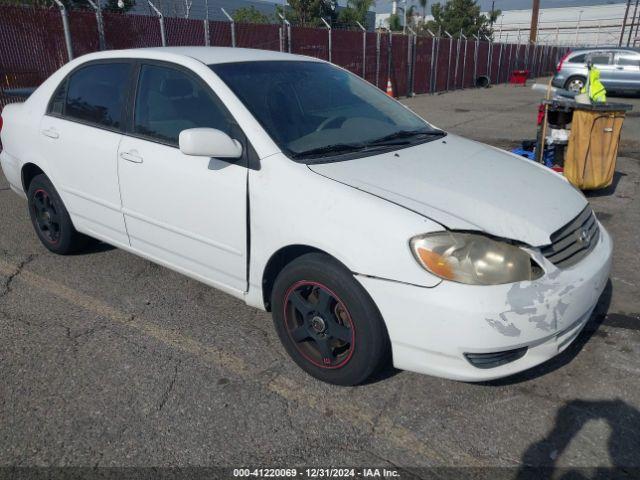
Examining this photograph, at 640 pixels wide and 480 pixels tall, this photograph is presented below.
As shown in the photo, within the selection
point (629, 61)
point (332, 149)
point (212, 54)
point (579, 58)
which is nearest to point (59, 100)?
point (212, 54)

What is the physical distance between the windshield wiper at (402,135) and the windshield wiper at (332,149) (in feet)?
0.43

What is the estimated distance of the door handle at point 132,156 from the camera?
3238 mm

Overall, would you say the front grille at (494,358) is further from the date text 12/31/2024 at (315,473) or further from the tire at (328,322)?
the date text 12/31/2024 at (315,473)

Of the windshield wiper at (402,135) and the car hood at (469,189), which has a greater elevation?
the windshield wiper at (402,135)

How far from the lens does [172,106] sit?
3.21 m

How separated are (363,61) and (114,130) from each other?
15.4 m

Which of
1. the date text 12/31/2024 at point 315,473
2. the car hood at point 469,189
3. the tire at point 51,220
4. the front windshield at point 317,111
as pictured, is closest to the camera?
the date text 12/31/2024 at point 315,473

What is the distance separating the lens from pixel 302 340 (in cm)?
276

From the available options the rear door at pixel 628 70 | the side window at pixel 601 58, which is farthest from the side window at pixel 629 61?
the side window at pixel 601 58

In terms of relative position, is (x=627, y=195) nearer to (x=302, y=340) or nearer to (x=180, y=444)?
(x=302, y=340)

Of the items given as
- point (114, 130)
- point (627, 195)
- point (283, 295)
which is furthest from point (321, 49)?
point (283, 295)

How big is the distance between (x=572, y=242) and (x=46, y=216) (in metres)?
3.90

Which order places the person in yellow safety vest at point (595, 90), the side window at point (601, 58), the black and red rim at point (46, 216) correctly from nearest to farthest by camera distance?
the black and red rim at point (46, 216) < the person in yellow safety vest at point (595, 90) < the side window at point (601, 58)

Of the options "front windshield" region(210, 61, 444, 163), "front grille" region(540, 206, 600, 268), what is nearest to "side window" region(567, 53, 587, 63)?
"front windshield" region(210, 61, 444, 163)
